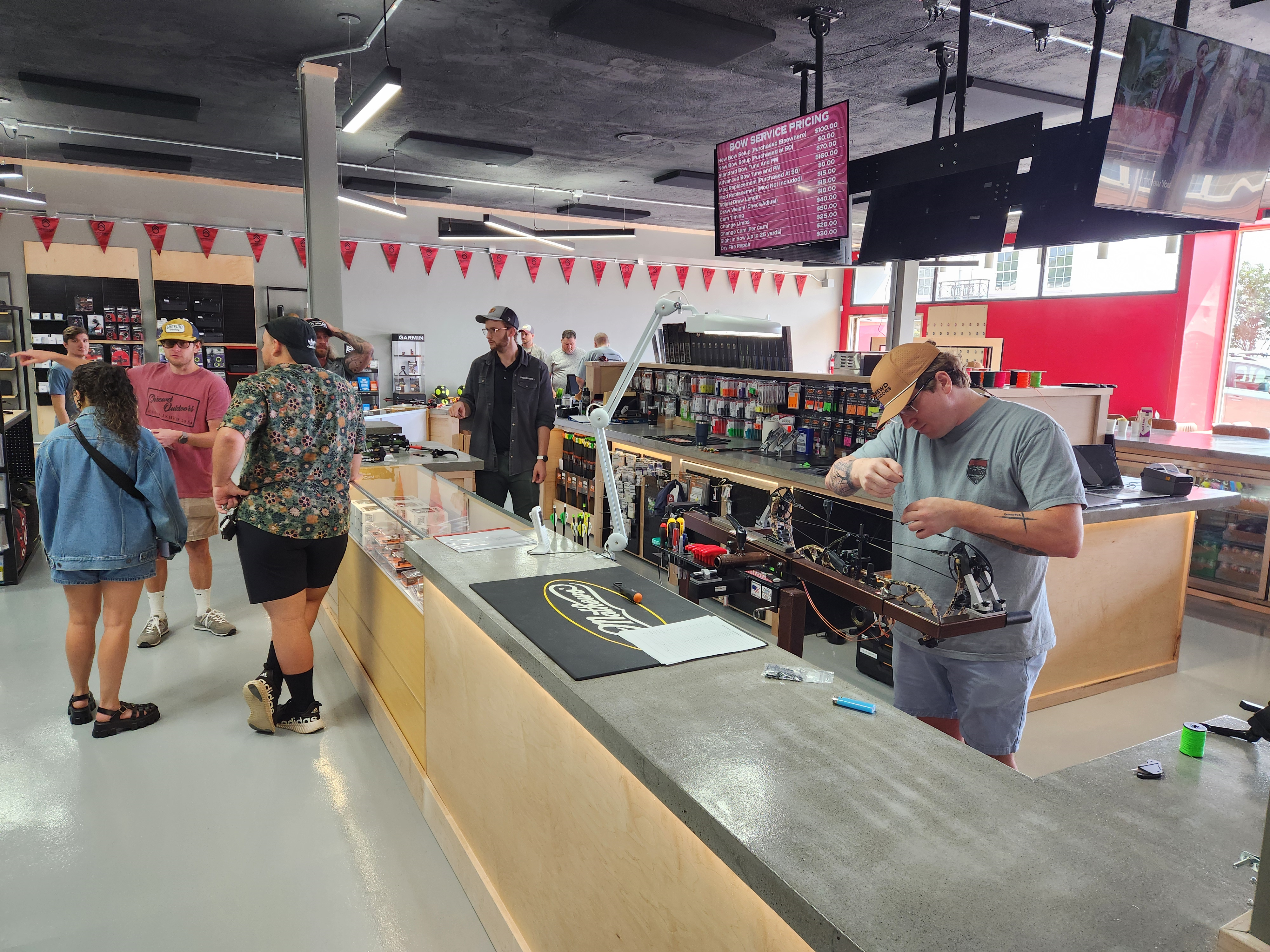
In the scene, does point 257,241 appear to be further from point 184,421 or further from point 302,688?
point 302,688

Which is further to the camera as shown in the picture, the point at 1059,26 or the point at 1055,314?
the point at 1055,314

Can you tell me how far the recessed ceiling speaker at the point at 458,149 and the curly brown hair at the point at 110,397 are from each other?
4476 millimetres

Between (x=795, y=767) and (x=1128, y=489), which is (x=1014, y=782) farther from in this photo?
(x=1128, y=489)

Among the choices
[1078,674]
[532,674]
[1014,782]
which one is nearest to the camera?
[1014,782]

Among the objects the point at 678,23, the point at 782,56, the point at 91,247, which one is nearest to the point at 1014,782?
the point at 678,23

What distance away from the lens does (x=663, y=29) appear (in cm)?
437

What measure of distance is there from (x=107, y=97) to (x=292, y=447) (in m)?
4.66

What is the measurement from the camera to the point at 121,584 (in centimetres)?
335

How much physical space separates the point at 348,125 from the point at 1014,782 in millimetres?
4588

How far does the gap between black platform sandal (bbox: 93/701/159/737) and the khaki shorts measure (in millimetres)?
1092

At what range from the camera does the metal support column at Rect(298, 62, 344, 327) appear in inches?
207

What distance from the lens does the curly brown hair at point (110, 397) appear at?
3244 millimetres

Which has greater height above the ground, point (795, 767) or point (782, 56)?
point (782, 56)

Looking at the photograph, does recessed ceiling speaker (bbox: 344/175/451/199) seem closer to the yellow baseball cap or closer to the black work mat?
the yellow baseball cap
